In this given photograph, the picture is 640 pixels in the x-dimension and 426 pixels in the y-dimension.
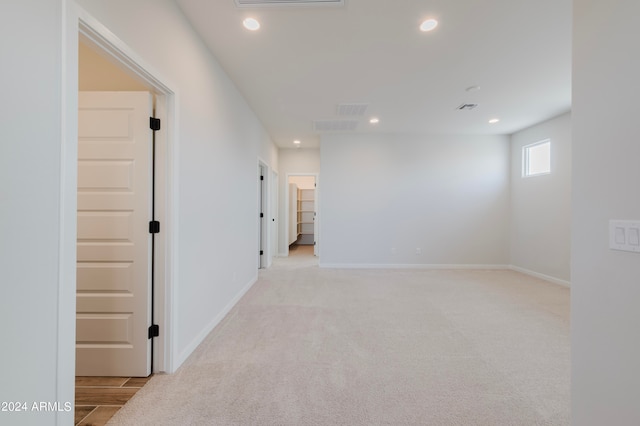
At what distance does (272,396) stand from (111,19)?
2.39 m

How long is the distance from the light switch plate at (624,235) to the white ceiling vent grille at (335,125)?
408cm

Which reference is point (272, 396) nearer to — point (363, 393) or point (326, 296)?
point (363, 393)

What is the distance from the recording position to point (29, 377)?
3.21ft

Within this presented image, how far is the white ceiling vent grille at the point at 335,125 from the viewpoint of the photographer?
4751mm

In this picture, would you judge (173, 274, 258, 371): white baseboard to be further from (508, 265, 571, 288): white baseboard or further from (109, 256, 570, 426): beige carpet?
(508, 265, 571, 288): white baseboard

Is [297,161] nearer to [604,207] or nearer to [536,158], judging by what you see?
[536,158]

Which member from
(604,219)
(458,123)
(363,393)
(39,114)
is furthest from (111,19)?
(458,123)

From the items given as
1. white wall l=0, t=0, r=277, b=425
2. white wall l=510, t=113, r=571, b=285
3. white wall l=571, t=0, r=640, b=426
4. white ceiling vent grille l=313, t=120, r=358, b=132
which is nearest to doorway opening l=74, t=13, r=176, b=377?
white wall l=0, t=0, r=277, b=425

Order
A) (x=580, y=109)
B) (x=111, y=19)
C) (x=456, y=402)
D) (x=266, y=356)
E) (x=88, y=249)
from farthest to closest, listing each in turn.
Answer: (x=266, y=356) < (x=88, y=249) < (x=456, y=402) < (x=111, y=19) < (x=580, y=109)

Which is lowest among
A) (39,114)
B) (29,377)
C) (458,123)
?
(29,377)

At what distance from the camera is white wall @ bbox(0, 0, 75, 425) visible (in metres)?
0.90

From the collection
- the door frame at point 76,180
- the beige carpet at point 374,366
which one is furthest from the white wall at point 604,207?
the door frame at point 76,180

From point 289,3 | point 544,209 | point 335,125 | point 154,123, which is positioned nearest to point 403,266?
point 544,209

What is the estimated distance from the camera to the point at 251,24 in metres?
2.22
